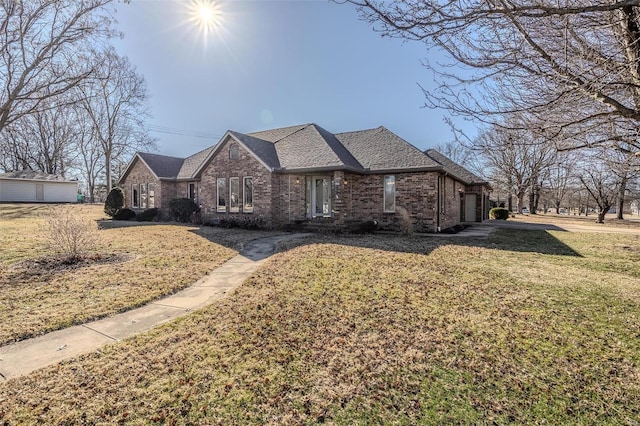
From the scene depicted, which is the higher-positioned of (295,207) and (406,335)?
(295,207)

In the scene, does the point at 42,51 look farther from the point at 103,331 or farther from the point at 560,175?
the point at 560,175

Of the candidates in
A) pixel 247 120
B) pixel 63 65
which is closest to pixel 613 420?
pixel 63 65

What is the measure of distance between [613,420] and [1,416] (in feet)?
16.4

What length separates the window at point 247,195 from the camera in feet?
55.0

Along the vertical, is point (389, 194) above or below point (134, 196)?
below

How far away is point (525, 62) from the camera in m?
4.33

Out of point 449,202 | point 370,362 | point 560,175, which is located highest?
point 560,175

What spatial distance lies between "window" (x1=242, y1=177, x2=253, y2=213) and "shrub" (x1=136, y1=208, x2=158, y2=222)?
8.64m

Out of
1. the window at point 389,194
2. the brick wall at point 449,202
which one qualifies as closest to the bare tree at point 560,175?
the brick wall at point 449,202

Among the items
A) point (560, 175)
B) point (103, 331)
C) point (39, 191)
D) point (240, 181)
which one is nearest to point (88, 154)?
point (39, 191)

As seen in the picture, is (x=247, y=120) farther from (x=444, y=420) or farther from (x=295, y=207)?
(x=444, y=420)

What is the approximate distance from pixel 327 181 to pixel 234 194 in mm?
5290

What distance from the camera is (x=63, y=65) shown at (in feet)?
26.3

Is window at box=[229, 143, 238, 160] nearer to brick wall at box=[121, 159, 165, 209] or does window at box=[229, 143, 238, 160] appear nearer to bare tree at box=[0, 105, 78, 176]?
brick wall at box=[121, 159, 165, 209]
